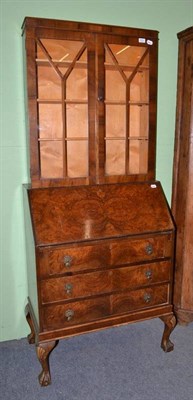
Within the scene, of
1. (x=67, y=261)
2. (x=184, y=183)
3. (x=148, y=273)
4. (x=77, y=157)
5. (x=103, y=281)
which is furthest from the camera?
(x=184, y=183)

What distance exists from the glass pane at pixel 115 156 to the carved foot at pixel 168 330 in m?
0.98

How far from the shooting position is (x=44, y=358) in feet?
5.83

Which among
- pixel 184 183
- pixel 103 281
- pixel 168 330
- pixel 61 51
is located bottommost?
pixel 168 330

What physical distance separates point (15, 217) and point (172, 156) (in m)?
1.20

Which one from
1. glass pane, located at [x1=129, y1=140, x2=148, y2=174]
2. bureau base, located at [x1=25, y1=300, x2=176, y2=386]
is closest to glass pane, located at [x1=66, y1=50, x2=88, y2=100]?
glass pane, located at [x1=129, y1=140, x2=148, y2=174]

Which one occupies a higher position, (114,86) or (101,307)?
(114,86)

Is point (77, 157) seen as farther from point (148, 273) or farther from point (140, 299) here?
point (140, 299)

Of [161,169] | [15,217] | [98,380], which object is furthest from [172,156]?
[98,380]

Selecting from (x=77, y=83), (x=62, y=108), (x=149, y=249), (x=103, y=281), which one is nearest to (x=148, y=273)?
(x=149, y=249)

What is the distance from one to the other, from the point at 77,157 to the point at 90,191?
27 centimetres

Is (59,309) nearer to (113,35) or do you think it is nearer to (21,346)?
(21,346)

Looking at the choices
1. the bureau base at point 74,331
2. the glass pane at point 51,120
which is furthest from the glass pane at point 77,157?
the bureau base at point 74,331

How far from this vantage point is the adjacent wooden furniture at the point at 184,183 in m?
2.20

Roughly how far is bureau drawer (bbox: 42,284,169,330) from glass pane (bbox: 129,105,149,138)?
98 cm
